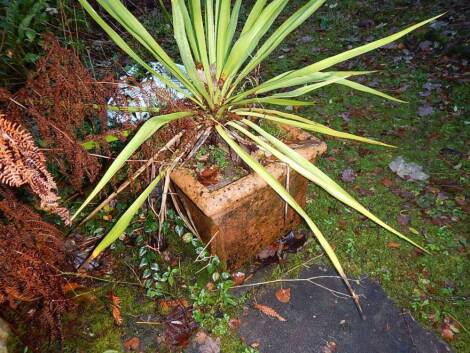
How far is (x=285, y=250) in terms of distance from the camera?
1862mm

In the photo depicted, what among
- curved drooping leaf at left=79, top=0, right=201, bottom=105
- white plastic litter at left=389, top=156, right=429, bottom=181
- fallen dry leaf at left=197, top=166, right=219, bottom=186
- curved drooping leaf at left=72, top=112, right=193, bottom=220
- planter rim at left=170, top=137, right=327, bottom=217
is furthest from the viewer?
white plastic litter at left=389, top=156, right=429, bottom=181

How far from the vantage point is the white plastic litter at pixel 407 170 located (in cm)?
225

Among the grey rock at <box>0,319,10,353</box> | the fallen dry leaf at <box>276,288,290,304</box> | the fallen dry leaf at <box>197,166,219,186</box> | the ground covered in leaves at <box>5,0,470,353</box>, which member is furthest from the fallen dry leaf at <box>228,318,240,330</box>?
the grey rock at <box>0,319,10,353</box>

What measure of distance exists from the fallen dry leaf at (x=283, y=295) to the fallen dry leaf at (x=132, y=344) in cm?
72

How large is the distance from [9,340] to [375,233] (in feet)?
6.48

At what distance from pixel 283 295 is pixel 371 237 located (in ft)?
2.19

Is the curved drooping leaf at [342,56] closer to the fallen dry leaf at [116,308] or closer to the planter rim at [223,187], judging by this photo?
the planter rim at [223,187]

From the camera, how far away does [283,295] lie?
1.71 meters

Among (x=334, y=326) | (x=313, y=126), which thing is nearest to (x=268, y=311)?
(x=334, y=326)

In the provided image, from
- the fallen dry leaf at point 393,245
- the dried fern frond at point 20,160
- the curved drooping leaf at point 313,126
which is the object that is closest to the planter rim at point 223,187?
the curved drooping leaf at point 313,126

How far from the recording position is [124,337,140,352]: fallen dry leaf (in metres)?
1.48

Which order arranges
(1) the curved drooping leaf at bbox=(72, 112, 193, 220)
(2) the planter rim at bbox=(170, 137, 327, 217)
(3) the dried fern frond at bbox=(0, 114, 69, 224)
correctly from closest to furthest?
(3) the dried fern frond at bbox=(0, 114, 69, 224), (1) the curved drooping leaf at bbox=(72, 112, 193, 220), (2) the planter rim at bbox=(170, 137, 327, 217)

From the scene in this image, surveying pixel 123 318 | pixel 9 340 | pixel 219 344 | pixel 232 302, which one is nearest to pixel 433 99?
pixel 232 302

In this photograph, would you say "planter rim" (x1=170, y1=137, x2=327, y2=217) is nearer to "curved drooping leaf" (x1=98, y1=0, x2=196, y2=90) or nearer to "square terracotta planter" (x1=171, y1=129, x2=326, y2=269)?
"square terracotta planter" (x1=171, y1=129, x2=326, y2=269)
